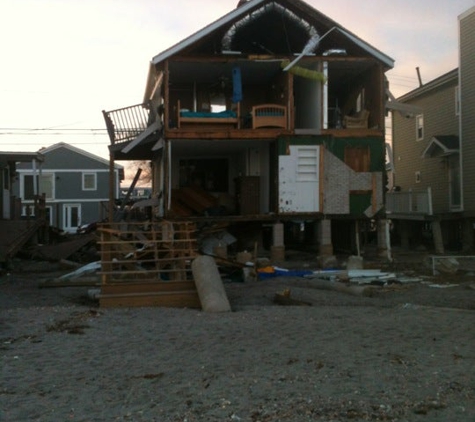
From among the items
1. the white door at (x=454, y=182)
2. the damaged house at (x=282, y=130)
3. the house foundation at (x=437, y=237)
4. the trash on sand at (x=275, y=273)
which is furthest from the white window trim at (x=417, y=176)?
the trash on sand at (x=275, y=273)

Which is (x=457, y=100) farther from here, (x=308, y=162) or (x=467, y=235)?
(x=308, y=162)

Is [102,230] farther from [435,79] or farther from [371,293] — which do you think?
[435,79]

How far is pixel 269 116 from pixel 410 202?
24.0 feet

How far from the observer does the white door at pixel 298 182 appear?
2172cm

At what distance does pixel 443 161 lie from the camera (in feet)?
95.3

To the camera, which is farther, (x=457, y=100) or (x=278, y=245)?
(x=457, y=100)

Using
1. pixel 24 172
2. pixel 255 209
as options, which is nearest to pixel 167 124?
pixel 255 209

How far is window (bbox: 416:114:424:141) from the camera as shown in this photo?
31.4 m

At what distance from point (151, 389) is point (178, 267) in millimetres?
7841

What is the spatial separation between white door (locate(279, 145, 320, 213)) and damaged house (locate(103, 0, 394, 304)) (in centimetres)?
3

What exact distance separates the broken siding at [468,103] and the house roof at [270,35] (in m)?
5.55

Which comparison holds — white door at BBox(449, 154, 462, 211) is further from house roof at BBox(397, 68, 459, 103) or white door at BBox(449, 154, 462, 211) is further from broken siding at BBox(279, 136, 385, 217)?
broken siding at BBox(279, 136, 385, 217)

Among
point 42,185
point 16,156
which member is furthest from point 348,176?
point 42,185

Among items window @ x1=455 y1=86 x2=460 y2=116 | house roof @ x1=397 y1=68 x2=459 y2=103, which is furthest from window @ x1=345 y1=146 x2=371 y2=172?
house roof @ x1=397 y1=68 x2=459 y2=103
